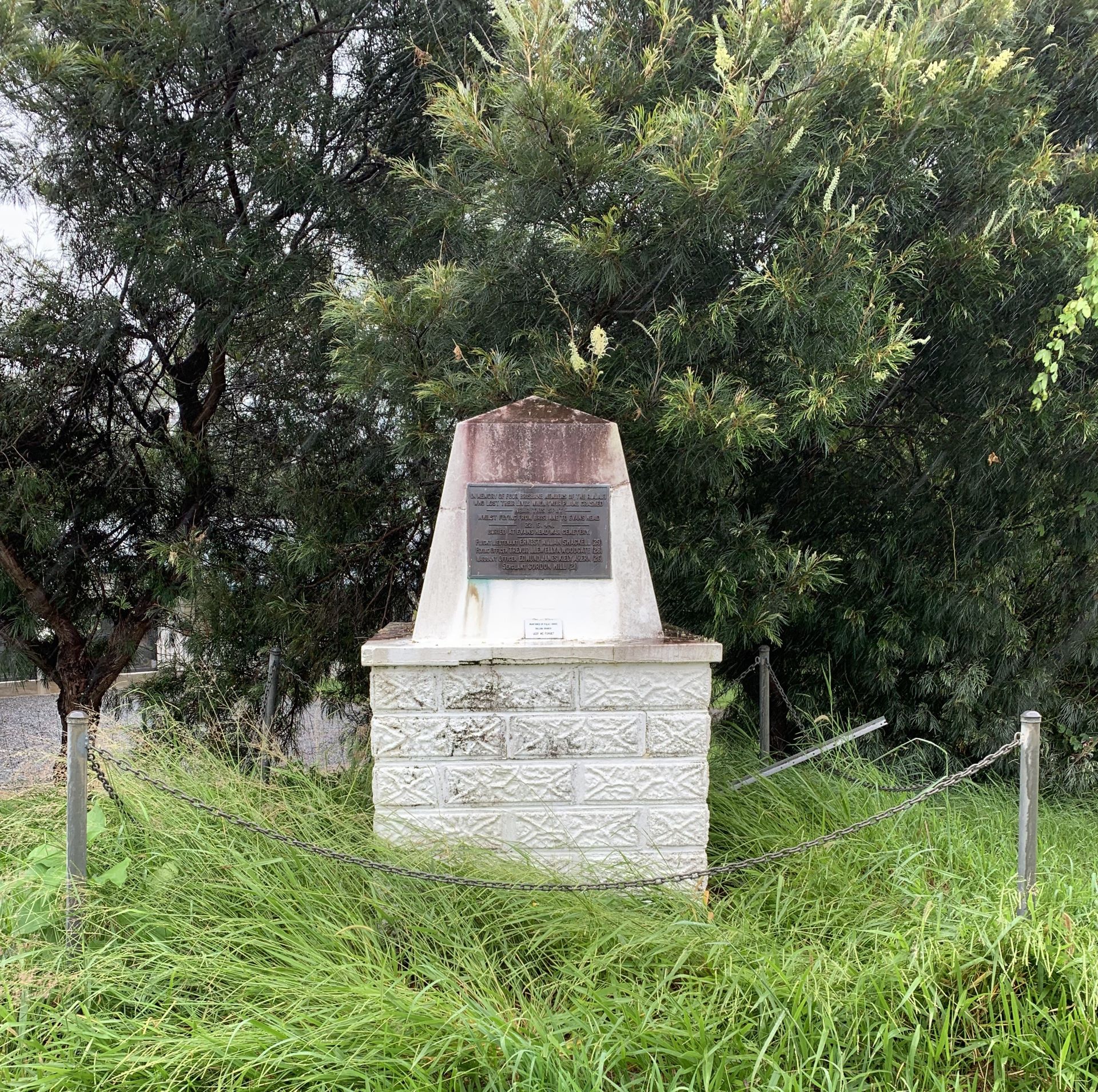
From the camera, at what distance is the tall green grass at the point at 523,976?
2436 millimetres

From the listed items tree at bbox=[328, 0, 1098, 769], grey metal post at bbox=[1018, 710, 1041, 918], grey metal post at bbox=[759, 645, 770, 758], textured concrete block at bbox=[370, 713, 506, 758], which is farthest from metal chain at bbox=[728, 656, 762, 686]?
grey metal post at bbox=[1018, 710, 1041, 918]

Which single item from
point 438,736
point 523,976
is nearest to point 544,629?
point 438,736

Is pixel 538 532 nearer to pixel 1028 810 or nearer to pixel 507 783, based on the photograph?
pixel 507 783

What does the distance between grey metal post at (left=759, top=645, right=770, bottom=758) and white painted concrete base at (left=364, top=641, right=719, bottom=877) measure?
143 centimetres

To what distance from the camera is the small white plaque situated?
3.84 m

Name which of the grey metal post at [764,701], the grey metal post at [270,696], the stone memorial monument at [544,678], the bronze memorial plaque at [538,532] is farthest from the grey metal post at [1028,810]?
the grey metal post at [270,696]

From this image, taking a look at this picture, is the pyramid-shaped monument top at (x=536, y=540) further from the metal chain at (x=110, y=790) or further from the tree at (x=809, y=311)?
the metal chain at (x=110, y=790)

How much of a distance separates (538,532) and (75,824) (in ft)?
6.76

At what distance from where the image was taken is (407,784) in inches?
147

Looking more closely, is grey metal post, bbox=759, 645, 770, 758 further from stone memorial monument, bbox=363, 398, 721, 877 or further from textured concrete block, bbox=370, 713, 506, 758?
textured concrete block, bbox=370, 713, 506, 758

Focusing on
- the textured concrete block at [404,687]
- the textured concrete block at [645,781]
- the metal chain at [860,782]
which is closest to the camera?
the textured concrete block at [404,687]

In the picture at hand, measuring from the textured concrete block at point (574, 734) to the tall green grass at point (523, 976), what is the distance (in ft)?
1.63

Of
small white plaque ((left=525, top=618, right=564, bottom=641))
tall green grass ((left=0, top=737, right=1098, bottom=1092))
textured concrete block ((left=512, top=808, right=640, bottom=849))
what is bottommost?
tall green grass ((left=0, top=737, right=1098, bottom=1092))

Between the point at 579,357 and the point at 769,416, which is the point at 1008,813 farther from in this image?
the point at 579,357
